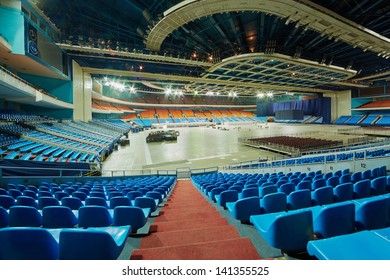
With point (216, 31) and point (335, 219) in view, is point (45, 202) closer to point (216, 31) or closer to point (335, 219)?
point (335, 219)

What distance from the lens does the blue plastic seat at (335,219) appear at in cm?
190

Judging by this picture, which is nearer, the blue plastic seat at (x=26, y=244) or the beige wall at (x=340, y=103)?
the blue plastic seat at (x=26, y=244)

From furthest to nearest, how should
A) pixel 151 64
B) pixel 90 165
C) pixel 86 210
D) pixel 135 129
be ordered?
1. pixel 135 129
2. pixel 151 64
3. pixel 90 165
4. pixel 86 210

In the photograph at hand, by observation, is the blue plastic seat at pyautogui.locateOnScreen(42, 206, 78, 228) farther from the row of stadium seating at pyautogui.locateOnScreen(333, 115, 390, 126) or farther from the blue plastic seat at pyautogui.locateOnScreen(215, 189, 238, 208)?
the row of stadium seating at pyautogui.locateOnScreen(333, 115, 390, 126)

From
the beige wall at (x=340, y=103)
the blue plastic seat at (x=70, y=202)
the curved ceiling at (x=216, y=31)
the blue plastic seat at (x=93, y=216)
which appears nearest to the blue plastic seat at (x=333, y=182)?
the blue plastic seat at (x=93, y=216)

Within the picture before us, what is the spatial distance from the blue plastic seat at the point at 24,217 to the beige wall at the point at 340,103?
2160 inches

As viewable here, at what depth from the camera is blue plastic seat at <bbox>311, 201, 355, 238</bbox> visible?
1895 mm

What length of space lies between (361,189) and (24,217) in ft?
18.8

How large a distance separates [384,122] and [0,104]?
55986 mm

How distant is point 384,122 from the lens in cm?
3547

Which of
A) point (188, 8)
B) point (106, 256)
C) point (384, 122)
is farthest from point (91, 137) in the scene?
point (384, 122)

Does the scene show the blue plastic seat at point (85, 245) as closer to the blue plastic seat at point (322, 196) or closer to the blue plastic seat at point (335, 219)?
the blue plastic seat at point (335, 219)

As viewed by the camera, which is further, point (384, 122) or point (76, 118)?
point (384, 122)

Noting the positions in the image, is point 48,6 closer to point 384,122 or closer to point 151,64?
point 151,64
